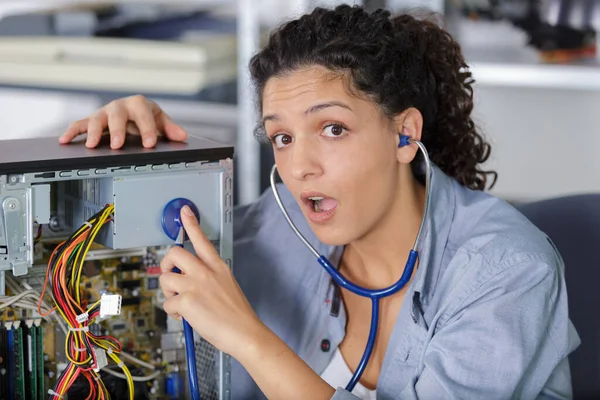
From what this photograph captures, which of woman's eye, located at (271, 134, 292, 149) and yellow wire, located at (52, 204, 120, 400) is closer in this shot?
yellow wire, located at (52, 204, 120, 400)

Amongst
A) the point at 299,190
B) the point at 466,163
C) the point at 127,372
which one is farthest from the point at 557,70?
the point at 127,372

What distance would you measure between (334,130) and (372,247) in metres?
0.27

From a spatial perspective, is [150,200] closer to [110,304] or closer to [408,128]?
[110,304]

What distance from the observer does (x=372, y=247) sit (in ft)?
4.97

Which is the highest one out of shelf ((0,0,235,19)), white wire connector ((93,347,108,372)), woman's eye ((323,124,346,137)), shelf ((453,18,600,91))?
shelf ((0,0,235,19))

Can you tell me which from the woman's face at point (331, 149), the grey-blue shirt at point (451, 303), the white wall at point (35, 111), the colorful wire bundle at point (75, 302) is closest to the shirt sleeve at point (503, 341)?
the grey-blue shirt at point (451, 303)

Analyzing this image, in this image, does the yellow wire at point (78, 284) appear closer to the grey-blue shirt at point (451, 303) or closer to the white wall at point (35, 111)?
→ the grey-blue shirt at point (451, 303)

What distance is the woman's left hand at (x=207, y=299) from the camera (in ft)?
3.94

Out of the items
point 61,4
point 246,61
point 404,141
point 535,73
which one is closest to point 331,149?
point 404,141

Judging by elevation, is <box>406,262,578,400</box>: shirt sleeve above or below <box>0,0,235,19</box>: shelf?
below

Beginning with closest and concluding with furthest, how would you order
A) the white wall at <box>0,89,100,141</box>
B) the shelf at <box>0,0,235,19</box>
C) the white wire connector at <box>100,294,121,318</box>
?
the white wire connector at <box>100,294,121,318</box>
the shelf at <box>0,0,235,19</box>
the white wall at <box>0,89,100,141</box>

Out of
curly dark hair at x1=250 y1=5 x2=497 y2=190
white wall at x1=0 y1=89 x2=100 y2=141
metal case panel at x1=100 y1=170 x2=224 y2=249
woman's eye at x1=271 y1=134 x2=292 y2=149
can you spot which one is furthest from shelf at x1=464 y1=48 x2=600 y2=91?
white wall at x1=0 y1=89 x2=100 y2=141

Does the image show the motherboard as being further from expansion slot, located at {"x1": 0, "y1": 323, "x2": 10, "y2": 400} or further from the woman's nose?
the woman's nose

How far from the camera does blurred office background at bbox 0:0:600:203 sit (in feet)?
7.62
